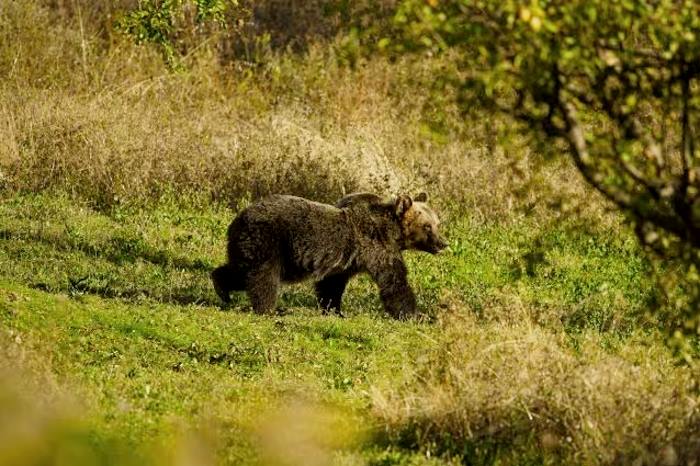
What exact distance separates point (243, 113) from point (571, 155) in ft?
56.1

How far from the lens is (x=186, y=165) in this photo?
2378 cm

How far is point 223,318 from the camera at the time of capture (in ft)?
52.3

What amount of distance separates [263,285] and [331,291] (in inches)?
66.3

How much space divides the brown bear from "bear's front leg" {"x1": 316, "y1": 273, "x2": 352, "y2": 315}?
12 millimetres

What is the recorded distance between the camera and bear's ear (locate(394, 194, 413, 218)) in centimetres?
1816

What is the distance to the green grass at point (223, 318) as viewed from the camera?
1140 centimetres

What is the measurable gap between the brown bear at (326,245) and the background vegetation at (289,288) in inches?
15.8

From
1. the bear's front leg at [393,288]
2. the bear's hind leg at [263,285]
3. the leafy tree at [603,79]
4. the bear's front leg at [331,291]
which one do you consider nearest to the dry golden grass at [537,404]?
the leafy tree at [603,79]

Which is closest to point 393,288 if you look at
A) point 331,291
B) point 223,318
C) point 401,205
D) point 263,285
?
point 331,291

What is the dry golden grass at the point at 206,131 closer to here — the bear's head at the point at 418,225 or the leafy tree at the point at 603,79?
the bear's head at the point at 418,225

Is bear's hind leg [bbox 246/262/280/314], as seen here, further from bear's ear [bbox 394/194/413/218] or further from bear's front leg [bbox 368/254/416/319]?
bear's ear [bbox 394/194/413/218]

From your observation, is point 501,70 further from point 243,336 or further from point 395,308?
point 395,308

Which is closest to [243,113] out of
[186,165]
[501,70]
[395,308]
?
[186,165]

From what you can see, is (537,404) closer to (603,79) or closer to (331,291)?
(603,79)
